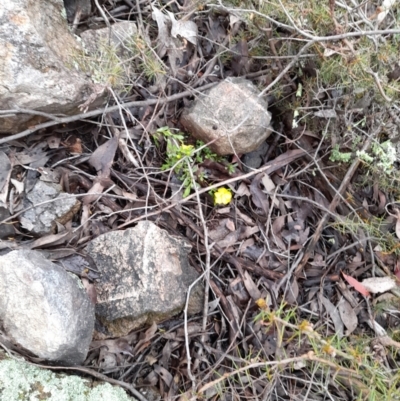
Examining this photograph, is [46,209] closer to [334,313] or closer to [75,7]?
[75,7]

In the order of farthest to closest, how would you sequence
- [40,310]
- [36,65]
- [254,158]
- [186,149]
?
[254,158]
[186,149]
[36,65]
[40,310]

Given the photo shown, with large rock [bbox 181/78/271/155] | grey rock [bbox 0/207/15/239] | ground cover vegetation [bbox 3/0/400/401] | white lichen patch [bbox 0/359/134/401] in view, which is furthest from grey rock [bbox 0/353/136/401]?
large rock [bbox 181/78/271/155]

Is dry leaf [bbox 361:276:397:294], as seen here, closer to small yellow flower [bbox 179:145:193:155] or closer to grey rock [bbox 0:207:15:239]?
small yellow flower [bbox 179:145:193:155]

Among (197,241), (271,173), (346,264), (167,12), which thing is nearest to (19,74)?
(167,12)

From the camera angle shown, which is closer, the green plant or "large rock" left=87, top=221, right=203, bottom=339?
"large rock" left=87, top=221, right=203, bottom=339

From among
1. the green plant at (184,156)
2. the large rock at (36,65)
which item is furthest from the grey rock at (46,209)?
the green plant at (184,156)

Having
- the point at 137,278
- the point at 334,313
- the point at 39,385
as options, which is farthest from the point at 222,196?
the point at 39,385

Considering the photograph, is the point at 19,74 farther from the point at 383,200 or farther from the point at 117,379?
the point at 383,200
